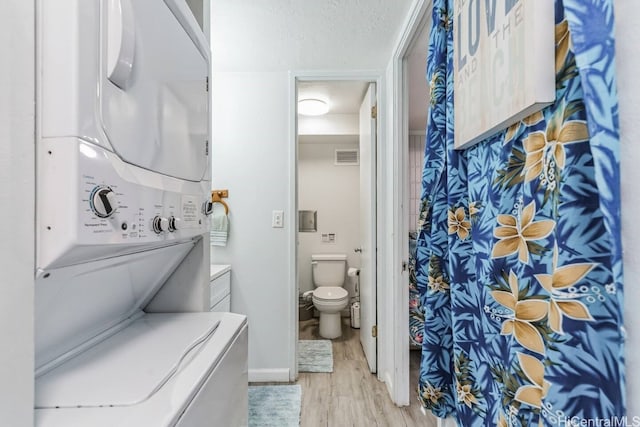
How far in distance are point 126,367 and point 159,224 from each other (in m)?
0.37

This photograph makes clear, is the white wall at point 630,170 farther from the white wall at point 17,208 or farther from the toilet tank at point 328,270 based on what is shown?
the toilet tank at point 328,270

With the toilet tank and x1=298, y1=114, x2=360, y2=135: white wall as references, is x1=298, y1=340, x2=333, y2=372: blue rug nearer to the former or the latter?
the toilet tank

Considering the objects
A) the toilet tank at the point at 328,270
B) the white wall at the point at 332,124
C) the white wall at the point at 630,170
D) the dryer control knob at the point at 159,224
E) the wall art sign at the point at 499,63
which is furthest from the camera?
the toilet tank at the point at 328,270

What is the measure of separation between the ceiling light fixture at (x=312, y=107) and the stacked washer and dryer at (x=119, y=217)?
1894 millimetres

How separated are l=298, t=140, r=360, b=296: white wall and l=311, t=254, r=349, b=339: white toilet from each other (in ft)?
0.74

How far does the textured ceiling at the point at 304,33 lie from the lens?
1.55 meters

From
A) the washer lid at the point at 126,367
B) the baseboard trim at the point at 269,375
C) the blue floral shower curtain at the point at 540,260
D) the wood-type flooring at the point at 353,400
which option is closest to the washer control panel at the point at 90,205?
the washer lid at the point at 126,367

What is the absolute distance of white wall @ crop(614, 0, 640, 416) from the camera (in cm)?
40

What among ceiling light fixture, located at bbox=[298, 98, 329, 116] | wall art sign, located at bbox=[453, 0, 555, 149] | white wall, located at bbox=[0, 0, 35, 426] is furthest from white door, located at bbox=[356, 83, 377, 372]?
white wall, located at bbox=[0, 0, 35, 426]

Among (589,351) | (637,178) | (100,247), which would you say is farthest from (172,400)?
(637,178)

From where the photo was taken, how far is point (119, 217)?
627 mm

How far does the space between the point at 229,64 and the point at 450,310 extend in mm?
2177

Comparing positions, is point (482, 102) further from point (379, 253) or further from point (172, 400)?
point (379, 253)

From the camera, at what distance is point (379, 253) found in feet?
7.30
